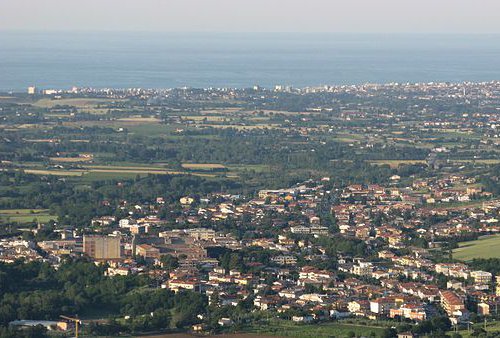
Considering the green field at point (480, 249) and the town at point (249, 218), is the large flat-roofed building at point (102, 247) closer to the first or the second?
the town at point (249, 218)

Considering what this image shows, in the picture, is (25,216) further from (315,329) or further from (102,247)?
(315,329)

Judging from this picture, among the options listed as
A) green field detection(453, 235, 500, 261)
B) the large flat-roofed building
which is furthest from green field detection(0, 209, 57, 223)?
green field detection(453, 235, 500, 261)

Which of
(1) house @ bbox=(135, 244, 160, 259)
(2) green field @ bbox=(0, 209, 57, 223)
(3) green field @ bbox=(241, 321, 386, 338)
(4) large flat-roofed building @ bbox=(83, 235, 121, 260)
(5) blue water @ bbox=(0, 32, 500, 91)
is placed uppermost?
(3) green field @ bbox=(241, 321, 386, 338)

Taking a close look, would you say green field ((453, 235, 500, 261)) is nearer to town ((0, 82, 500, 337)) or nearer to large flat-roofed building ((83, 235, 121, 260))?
town ((0, 82, 500, 337))

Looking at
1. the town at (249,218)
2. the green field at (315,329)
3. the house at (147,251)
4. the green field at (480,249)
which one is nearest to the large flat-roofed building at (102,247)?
the town at (249,218)

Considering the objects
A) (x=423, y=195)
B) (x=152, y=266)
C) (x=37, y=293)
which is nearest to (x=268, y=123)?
(x=423, y=195)

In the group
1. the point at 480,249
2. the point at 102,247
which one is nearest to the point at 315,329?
the point at 102,247

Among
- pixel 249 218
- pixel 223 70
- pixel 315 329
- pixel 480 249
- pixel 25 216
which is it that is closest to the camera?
pixel 315 329
